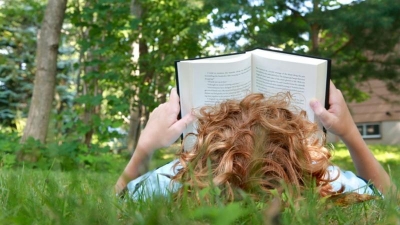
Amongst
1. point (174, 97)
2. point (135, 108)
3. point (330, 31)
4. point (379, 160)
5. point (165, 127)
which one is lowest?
point (379, 160)

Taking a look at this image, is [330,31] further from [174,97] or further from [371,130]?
[371,130]

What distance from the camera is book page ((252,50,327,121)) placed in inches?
87.5

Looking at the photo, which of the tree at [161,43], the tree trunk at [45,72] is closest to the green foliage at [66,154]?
the tree trunk at [45,72]

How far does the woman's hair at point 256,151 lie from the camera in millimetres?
1791

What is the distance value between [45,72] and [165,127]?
6.09 m

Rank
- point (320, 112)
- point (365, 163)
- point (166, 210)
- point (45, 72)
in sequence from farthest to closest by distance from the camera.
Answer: point (45, 72) < point (365, 163) < point (320, 112) < point (166, 210)

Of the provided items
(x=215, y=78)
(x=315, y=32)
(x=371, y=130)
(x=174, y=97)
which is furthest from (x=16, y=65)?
(x=215, y=78)

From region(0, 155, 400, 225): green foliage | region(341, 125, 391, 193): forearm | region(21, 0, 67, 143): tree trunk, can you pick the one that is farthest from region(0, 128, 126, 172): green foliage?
region(0, 155, 400, 225): green foliage

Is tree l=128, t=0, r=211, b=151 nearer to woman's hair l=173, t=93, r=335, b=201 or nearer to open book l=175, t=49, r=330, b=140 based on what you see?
open book l=175, t=49, r=330, b=140

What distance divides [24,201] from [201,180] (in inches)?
20.9

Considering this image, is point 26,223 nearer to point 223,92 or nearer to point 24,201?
point 24,201

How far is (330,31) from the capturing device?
8.48 meters

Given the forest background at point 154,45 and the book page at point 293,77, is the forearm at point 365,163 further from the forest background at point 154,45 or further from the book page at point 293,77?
the forest background at point 154,45

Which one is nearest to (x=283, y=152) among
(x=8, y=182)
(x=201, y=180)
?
(x=201, y=180)
